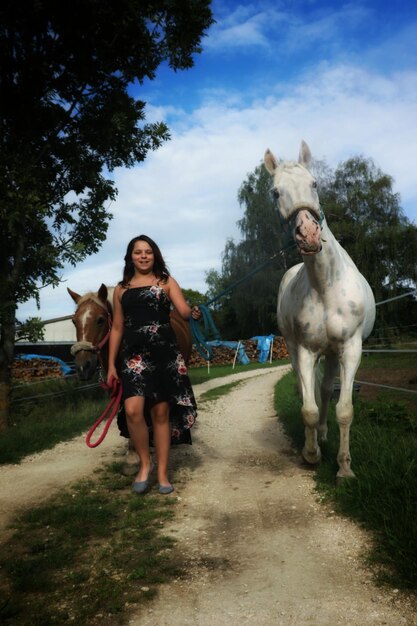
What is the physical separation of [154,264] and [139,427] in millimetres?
1306

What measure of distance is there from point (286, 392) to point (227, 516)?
6.46 metres

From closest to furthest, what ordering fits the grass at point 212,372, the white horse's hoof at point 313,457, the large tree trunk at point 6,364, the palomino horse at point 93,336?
the white horse's hoof at point 313,457 → the palomino horse at point 93,336 → the large tree trunk at point 6,364 → the grass at point 212,372

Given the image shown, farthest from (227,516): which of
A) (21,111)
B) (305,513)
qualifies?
(21,111)

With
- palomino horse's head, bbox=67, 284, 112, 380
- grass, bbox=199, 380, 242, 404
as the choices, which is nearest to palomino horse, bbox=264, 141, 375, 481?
palomino horse's head, bbox=67, 284, 112, 380

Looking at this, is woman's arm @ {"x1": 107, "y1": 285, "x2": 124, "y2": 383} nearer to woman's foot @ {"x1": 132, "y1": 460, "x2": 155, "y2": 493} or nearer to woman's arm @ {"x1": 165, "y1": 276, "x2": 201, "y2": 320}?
woman's arm @ {"x1": 165, "y1": 276, "x2": 201, "y2": 320}

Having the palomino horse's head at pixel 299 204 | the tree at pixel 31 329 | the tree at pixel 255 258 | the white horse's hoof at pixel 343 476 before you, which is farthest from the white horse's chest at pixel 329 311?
the tree at pixel 255 258

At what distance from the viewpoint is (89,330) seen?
4.57m

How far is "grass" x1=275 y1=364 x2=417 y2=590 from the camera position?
7.29 feet

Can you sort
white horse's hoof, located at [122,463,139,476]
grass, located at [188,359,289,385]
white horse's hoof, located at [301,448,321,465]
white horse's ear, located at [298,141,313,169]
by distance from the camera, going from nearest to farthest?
1. white horse's ear, located at [298,141,313,169]
2. white horse's hoof, located at [301,448,321,465]
3. white horse's hoof, located at [122,463,139,476]
4. grass, located at [188,359,289,385]

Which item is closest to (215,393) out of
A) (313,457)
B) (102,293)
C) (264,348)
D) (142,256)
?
(102,293)

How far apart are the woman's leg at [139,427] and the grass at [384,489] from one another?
136cm

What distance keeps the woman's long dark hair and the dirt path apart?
68.8 inches

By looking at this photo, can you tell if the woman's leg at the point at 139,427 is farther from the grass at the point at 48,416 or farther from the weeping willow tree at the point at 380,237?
the weeping willow tree at the point at 380,237

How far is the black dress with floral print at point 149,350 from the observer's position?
3.49m
